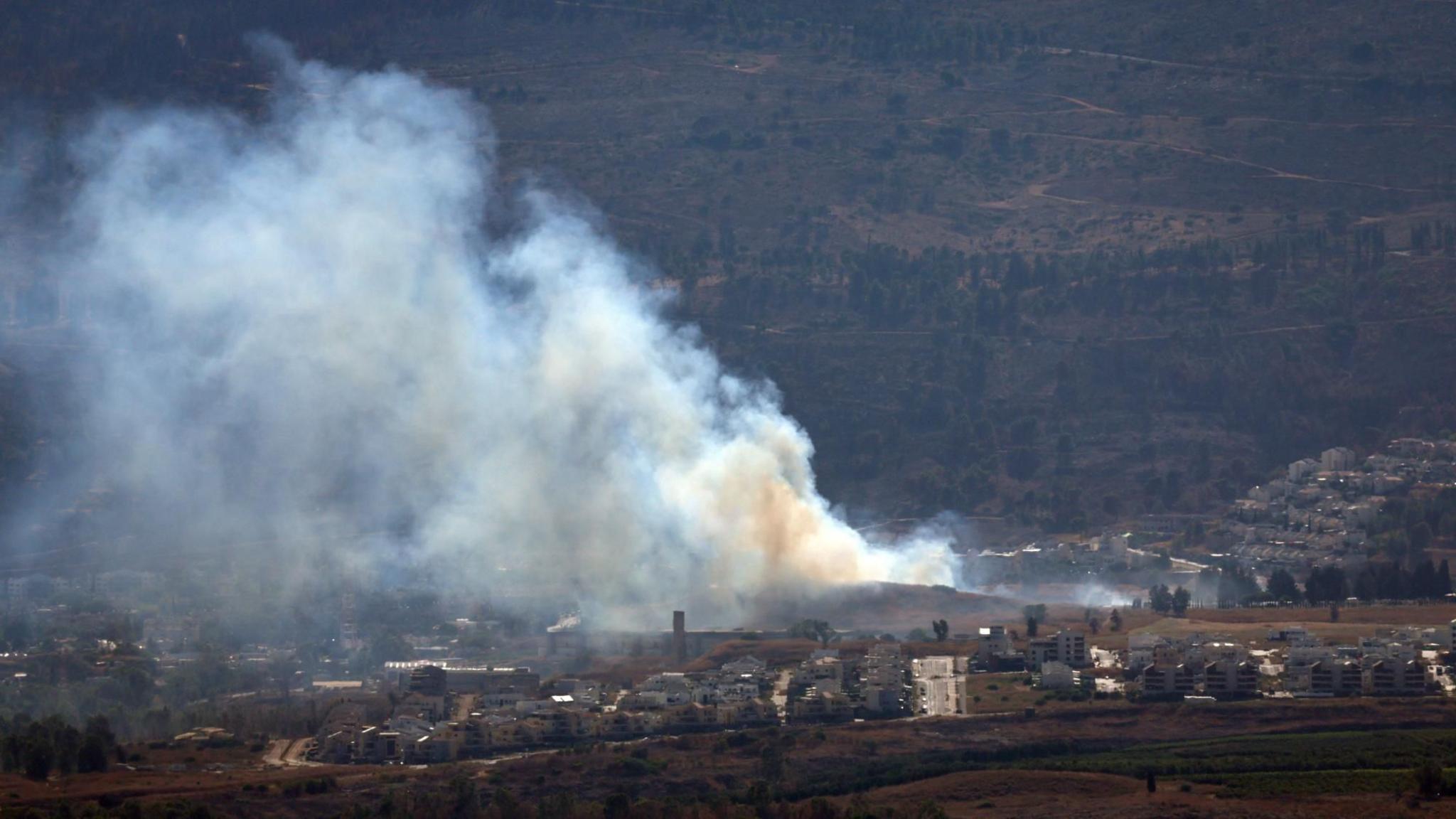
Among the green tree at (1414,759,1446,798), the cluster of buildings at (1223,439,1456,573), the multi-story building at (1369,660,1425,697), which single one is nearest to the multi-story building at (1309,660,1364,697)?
the multi-story building at (1369,660,1425,697)

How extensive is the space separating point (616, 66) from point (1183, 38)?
121ft

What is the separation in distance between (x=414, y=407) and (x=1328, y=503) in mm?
42088

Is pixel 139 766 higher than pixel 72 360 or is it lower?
lower

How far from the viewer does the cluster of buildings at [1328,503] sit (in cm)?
12325

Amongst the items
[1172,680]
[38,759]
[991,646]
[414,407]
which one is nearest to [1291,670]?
[1172,680]

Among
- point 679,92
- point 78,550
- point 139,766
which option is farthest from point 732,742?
point 679,92

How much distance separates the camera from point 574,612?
360 ft

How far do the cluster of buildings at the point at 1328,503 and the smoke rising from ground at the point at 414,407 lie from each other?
14.7m

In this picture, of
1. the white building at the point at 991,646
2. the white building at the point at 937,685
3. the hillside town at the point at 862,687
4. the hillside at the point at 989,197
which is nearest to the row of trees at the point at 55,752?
the hillside town at the point at 862,687

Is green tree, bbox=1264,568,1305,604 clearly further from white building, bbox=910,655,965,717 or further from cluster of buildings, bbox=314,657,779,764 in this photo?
cluster of buildings, bbox=314,657,779,764

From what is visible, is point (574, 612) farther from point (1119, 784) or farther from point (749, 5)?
point (749, 5)

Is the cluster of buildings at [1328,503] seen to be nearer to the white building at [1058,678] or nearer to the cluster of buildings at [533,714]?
the white building at [1058,678]

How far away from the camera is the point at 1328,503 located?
5084 inches

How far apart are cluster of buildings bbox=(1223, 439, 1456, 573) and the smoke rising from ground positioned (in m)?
14.7
